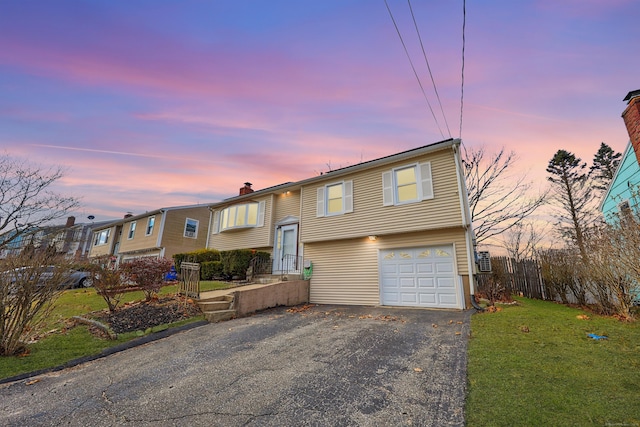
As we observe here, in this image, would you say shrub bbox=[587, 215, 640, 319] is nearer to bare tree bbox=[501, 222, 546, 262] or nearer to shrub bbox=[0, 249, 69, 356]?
shrub bbox=[0, 249, 69, 356]

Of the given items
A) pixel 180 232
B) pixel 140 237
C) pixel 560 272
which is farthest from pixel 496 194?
pixel 140 237

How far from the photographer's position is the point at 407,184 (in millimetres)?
10383

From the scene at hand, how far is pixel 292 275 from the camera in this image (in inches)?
482

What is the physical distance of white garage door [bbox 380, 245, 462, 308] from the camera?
920 cm

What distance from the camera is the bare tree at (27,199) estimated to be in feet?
41.5

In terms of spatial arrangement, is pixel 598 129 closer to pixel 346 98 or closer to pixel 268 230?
pixel 346 98

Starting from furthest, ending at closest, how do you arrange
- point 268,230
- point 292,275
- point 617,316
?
point 268,230 → point 292,275 → point 617,316

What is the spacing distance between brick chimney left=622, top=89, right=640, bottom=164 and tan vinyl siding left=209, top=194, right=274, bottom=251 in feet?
42.6

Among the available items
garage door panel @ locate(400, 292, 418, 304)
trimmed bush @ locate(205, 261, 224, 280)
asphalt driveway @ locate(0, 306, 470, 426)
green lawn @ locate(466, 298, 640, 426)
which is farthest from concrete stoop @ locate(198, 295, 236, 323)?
green lawn @ locate(466, 298, 640, 426)

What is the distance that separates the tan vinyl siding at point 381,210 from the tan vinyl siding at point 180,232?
13863 mm

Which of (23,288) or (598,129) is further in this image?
(598,129)

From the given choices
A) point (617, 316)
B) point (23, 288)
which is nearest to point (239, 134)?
point (23, 288)

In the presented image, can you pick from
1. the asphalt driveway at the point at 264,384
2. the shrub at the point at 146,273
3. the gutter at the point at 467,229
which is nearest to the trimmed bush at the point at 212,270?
the shrub at the point at 146,273

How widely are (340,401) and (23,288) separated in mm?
5918
